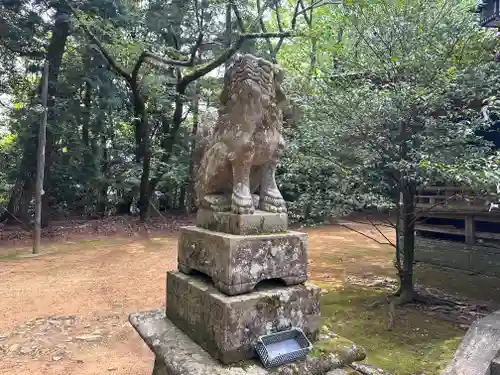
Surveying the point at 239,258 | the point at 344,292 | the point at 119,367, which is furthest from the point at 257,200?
the point at 344,292

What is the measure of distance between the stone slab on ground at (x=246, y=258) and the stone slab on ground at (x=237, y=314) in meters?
0.06

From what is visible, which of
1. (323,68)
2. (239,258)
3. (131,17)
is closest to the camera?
(239,258)

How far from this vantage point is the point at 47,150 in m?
9.68

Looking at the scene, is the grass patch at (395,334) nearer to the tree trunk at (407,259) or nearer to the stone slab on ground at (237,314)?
the tree trunk at (407,259)

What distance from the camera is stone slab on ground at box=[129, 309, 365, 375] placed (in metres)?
1.56

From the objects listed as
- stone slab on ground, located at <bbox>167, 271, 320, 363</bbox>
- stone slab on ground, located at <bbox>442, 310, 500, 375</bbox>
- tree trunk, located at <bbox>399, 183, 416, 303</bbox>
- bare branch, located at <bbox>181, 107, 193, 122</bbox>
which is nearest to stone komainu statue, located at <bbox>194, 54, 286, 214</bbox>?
stone slab on ground, located at <bbox>167, 271, 320, 363</bbox>

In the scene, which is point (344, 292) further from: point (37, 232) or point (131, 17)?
point (131, 17)

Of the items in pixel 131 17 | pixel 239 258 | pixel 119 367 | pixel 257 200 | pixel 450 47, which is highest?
pixel 131 17

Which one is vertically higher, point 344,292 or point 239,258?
point 239,258

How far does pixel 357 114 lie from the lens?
4117 millimetres

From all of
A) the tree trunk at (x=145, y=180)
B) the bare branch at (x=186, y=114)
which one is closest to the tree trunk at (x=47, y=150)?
the tree trunk at (x=145, y=180)

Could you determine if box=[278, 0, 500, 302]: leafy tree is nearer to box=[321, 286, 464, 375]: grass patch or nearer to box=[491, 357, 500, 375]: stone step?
box=[321, 286, 464, 375]: grass patch

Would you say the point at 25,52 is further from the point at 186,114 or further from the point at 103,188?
the point at 186,114

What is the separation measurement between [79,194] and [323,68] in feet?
33.8
